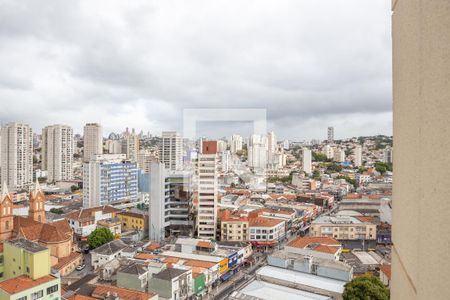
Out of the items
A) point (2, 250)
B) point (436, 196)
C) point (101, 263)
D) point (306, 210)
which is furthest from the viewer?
point (306, 210)

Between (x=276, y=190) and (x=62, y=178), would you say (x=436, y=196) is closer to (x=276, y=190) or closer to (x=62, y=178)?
(x=276, y=190)

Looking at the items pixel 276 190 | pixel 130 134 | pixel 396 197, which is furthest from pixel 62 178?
pixel 396 197

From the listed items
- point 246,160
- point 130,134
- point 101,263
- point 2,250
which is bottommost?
point 101,263

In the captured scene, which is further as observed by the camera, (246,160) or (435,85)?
(246,160)

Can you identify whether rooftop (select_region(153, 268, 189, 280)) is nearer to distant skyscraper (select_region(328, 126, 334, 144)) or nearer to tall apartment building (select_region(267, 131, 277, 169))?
A: tall apartment building (select_region(267, 131, 277, 169))

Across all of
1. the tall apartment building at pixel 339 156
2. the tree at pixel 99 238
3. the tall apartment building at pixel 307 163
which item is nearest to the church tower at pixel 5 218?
the tree at pixel 99 238

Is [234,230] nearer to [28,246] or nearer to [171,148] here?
[28,246]

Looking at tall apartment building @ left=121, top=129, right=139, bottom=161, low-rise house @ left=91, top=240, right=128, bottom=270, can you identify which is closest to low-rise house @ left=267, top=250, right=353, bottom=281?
low-rise house @ left=91, top=240, right=128, bottom=270
